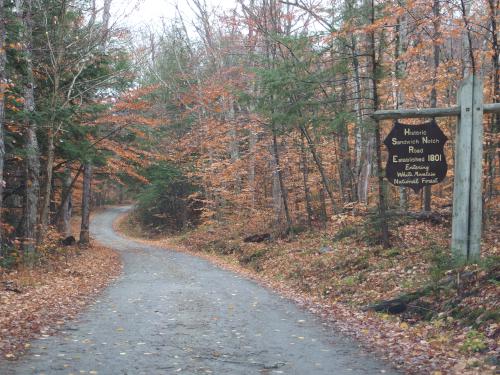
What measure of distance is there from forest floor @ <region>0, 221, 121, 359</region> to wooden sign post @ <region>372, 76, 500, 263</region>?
24.2ft

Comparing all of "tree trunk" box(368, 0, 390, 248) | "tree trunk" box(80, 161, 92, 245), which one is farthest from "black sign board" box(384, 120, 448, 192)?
"tree trunk" box(80, 161, 92, 245)

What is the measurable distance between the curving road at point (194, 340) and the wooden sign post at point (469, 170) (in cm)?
316

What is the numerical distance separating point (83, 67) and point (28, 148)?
382cm

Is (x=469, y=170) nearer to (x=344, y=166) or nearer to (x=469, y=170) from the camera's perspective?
(x=469, y=170)

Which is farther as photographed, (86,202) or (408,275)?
(86,202)

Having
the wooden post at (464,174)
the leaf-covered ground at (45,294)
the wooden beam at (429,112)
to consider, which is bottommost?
the leaf-covered ground at (45,294)

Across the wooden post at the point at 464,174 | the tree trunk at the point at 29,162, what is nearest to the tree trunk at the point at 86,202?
the tree trunk at the point at 29,162

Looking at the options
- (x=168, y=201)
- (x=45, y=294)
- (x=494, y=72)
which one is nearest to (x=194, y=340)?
(x=45, y=294)

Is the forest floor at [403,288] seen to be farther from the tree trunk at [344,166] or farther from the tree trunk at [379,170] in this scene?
the tree trunk at [344,166]

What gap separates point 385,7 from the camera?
1272cm

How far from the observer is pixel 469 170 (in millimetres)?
9242

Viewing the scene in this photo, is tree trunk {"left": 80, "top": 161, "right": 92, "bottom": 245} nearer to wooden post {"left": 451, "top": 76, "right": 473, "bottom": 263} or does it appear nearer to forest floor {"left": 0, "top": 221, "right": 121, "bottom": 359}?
forest floor {"left": 0, "top": 221, "right": 121, "bottom": 359}

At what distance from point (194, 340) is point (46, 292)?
5774mm

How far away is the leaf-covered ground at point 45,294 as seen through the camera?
761 cm
